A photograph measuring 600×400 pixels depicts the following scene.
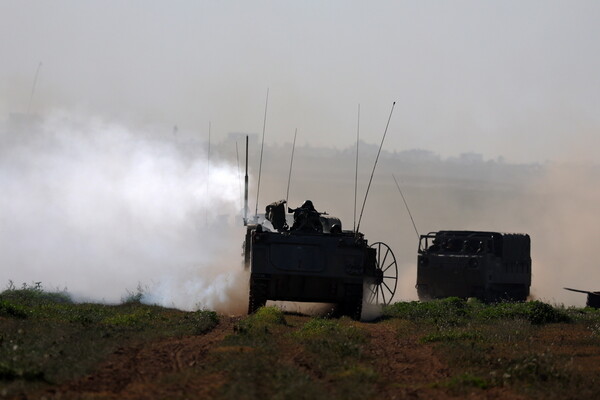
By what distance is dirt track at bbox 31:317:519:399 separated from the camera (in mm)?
14281

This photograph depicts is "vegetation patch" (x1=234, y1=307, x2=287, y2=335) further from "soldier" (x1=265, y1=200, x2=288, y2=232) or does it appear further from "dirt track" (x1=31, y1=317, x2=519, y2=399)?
"soldier" (x1=265, y1=200, x2=288, y2=232)

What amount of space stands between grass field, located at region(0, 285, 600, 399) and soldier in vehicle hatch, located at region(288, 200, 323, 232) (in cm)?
341

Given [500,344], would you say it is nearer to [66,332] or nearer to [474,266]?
[66,332]

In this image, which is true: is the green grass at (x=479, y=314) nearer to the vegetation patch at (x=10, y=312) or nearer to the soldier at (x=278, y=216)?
the soldier at (x=278, y=216)

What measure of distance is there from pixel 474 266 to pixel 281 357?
24204 mm

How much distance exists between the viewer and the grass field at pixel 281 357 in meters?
14.8

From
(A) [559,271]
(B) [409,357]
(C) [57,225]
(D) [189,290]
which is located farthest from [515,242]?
(A) [559,271]

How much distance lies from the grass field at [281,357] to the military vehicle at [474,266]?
12.7m

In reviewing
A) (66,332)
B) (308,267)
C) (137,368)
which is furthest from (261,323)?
(137,368)

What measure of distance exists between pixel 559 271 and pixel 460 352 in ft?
176

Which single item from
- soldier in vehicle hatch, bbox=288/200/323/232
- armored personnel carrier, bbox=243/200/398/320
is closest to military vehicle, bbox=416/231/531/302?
soldier in vehicle hatch, bbox=288/200/323/232

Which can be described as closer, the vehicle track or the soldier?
the vehicle track

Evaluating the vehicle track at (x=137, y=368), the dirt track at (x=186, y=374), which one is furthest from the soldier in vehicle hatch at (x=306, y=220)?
the vehicle track at (x=137, y=368)

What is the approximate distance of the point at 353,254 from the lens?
101 feet
